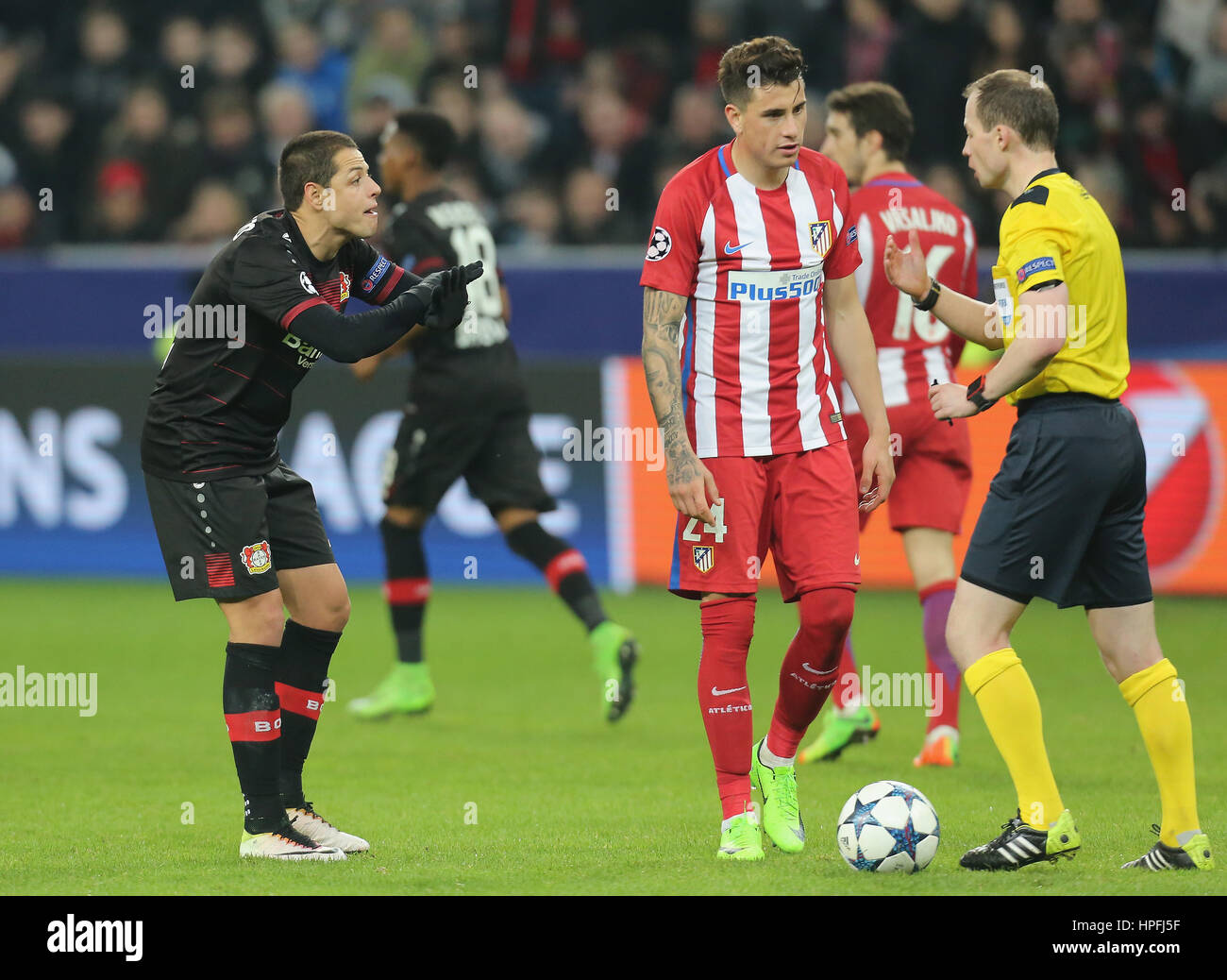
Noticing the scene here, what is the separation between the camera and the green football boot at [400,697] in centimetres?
801

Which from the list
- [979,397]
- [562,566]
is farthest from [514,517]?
[979,397]

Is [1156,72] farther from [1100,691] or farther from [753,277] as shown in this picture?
[753,277]

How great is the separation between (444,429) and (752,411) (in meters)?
3.22

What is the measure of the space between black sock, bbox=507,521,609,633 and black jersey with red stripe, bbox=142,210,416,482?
297 centimetres

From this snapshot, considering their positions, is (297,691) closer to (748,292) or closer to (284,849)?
(284,849)

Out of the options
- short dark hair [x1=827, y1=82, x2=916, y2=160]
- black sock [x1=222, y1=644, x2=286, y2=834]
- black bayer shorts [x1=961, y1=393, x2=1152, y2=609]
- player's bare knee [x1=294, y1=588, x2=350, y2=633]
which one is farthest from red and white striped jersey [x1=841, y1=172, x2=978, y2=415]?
black sock [x1=222, y1=644, x2=286, y2=834]

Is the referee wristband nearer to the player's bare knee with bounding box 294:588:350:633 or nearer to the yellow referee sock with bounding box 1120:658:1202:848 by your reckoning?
the yellow referee sock with bounding box 1120:658:1202:848

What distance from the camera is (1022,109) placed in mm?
4953

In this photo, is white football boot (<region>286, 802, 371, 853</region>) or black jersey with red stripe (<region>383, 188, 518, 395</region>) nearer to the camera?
white football boot (<region>286, 802, 371, 853</region>)

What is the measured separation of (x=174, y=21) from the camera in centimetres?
1514

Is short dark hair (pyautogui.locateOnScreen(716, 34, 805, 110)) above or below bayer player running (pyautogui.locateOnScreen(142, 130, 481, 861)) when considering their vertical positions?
above

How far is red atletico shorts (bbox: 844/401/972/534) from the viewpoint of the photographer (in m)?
6.92

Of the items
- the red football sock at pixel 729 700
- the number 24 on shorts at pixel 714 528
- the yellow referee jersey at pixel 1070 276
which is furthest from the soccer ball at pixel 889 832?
the yellow referee jersey at pixel 1070 276

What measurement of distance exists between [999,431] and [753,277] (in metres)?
6.40
